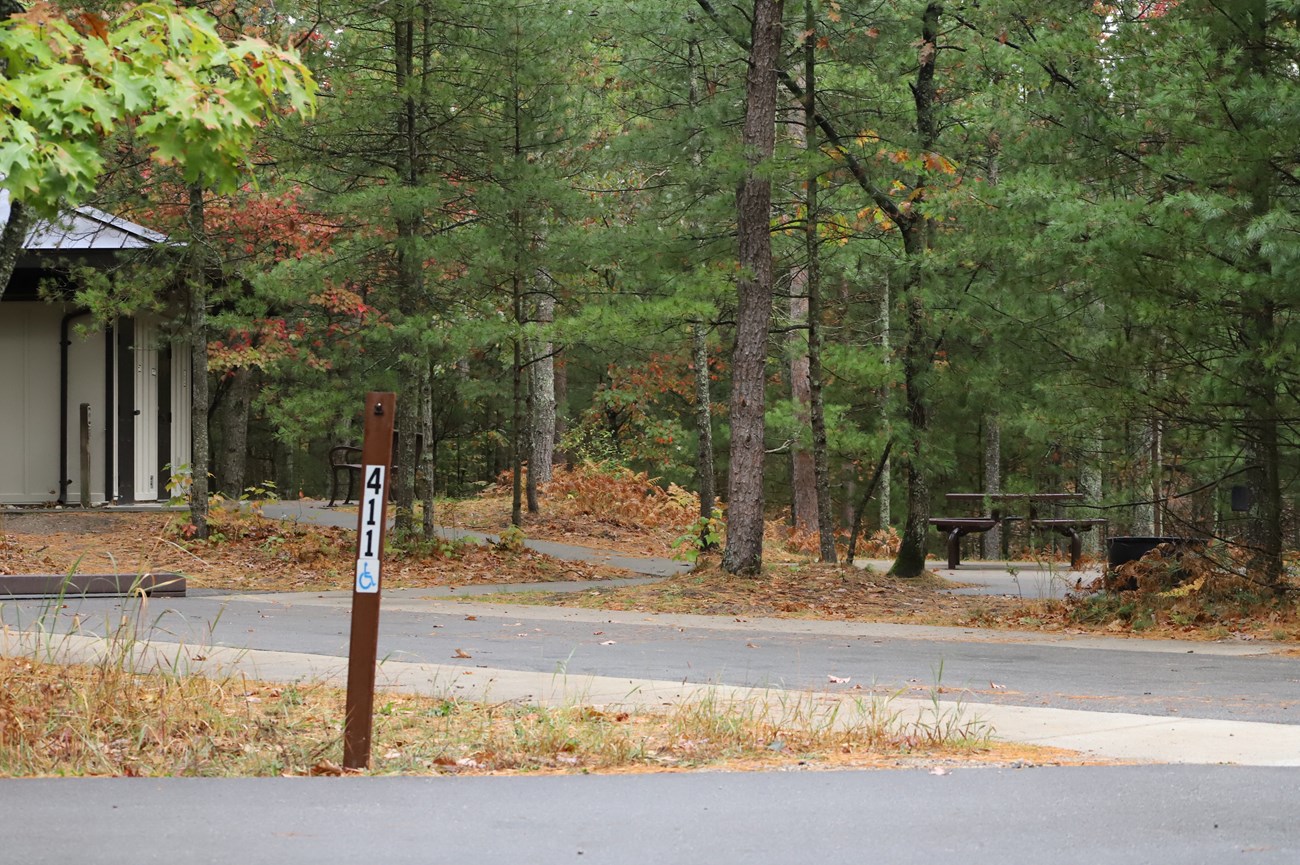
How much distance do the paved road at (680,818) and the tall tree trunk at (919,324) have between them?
11.6 m

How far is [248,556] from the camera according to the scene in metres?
20.6

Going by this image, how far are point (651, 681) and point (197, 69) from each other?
206 inches

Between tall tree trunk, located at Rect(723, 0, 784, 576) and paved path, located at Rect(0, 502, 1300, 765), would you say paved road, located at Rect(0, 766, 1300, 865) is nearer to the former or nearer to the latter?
paved path, located at Rect(0, 502, 1300, 765)

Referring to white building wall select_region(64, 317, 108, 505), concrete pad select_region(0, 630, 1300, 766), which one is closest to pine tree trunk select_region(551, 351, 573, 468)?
white building wall select_region(64, 317, 108, 505)

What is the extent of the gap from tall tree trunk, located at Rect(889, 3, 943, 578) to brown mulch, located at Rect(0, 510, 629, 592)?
13.8 feet

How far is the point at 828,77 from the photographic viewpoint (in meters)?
21.1

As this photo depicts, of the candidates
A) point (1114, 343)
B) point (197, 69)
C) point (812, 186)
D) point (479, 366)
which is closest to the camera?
point (197, 69)

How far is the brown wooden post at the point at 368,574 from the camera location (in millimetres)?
7062

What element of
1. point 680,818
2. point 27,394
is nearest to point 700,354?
point 27,394

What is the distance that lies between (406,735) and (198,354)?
13654 millimetres

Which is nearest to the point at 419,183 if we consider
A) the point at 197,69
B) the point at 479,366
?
the point at 197,69

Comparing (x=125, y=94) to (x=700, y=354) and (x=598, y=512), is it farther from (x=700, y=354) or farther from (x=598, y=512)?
(x=598, y=512)

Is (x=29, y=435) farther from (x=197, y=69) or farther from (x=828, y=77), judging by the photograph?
(x=197, y=69)

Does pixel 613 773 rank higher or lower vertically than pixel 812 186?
lower
